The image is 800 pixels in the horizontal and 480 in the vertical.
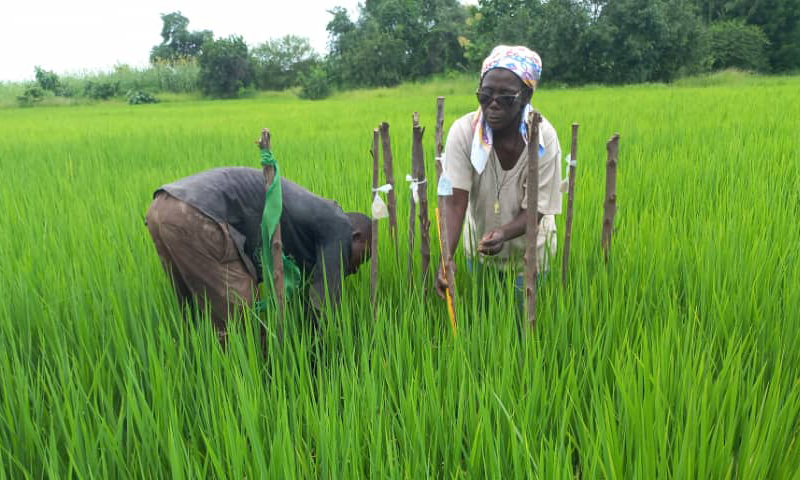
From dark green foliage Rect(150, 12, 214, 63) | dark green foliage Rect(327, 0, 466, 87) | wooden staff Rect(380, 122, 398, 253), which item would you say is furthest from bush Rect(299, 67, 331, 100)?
wooden staff Rect(380, 122, 398, 253)

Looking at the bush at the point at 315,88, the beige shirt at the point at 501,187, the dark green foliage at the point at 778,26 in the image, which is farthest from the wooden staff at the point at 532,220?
the dark green foliage at the point at 778,26

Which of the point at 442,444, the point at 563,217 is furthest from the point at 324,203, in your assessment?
the point at 563,217

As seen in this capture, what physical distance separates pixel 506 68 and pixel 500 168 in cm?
36

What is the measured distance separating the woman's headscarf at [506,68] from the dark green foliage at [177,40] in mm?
33377

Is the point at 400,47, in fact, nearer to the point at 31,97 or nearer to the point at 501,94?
the point at 31,97

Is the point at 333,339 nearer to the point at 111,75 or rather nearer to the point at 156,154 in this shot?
the point at 156,154

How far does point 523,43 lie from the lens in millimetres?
18641

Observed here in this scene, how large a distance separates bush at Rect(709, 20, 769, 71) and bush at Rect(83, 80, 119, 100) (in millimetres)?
23950

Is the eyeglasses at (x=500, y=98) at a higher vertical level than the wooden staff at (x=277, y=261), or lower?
higher

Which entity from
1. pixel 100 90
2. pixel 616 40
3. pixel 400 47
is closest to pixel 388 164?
Result: pixel 616 40

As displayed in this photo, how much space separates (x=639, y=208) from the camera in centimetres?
268

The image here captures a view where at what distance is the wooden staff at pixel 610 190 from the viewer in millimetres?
1632

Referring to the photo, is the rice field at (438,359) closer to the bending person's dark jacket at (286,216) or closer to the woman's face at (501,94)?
the bending person's dark jacket at (286,216)

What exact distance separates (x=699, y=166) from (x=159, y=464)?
129 inches
